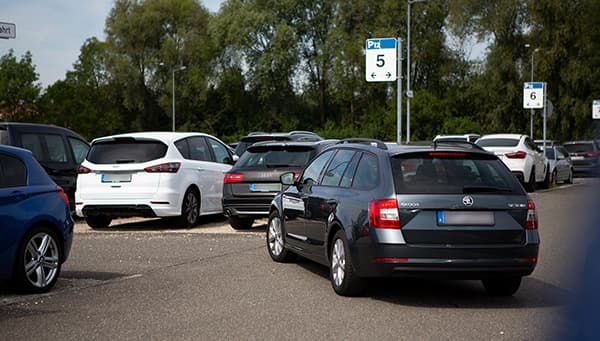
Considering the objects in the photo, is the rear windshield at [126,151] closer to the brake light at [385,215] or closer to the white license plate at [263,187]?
the white license plate at [263,187]

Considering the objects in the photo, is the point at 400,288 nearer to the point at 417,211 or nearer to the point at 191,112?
the point at 417,211

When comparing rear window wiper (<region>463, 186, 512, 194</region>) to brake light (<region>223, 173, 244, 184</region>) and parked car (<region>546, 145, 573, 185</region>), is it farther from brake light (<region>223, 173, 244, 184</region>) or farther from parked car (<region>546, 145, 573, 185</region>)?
parked car (<region>546, 145, 573, 185</region>)

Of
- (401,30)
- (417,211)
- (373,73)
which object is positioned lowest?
(417,211)

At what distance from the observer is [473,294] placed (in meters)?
8.28

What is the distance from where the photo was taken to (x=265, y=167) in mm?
14383

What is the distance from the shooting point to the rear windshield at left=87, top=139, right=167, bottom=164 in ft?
46.9

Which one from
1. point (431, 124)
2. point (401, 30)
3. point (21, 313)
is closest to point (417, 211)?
point (21, 313)

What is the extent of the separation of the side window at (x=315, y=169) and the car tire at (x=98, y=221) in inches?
263

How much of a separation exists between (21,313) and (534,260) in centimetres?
441

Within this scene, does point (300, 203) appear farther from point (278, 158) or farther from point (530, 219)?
point (278, 158)

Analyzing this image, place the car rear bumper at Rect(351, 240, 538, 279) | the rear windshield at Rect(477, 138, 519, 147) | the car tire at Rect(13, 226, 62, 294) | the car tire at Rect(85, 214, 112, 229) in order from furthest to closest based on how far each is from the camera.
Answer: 1. the rear windshield at Rect(477, 138, 519, 147)
2. the car tire at Rect(85, 214, 112, 229)
3. the car tire at Rect(13, 226, 62, 294)
4. the car rear bumper at Rect(351, 240, 538, 279)

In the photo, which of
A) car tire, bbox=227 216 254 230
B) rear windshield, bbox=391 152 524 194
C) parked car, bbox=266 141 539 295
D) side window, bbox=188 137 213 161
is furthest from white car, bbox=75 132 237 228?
rear windshield, bbox=391 152 524 194

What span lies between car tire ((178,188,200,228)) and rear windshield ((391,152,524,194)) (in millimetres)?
7516

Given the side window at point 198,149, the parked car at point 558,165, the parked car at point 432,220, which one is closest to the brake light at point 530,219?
the parked car at point 432,220
